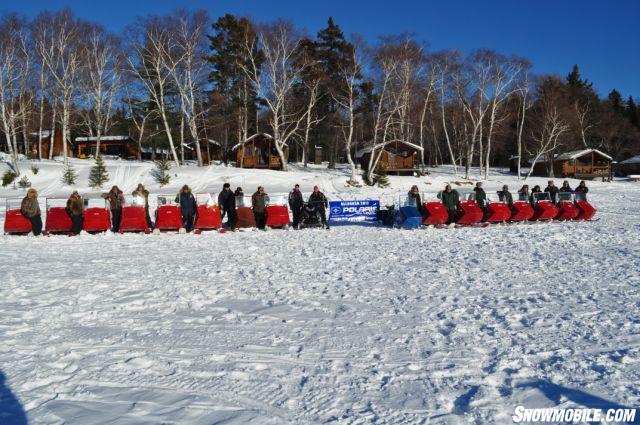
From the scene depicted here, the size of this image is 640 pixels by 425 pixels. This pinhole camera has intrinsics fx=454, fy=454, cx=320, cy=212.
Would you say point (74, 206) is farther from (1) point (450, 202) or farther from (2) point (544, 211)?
(2) point (544, 211)

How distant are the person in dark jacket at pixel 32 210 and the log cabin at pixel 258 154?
1056 inches

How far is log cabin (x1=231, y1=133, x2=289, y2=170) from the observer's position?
40059 mm

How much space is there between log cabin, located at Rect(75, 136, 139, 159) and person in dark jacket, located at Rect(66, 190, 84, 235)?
133 feet

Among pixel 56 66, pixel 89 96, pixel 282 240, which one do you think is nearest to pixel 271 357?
pixel 282 240

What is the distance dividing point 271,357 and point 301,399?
0.79 metres

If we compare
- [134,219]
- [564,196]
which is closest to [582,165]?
[564,196]

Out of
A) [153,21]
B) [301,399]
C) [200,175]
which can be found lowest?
[301,399]

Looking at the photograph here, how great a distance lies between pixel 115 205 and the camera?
42.3 ft

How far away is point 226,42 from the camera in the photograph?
3866 cm

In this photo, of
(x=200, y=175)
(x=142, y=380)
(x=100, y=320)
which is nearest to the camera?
(x=142, y=380)

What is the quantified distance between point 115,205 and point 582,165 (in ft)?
170

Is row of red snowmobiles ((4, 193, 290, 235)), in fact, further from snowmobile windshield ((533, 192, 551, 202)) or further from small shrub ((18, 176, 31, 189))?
small shrub ((18, 176, 31, 189))

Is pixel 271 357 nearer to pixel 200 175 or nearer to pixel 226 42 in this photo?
pixel 200 175

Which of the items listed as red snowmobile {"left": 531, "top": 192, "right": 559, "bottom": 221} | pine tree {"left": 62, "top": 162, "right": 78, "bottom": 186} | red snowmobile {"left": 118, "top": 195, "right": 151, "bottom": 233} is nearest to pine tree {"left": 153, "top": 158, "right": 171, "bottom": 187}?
pine tree {"left": 62, "top": 162, "right": 78, "bottom": 186}
